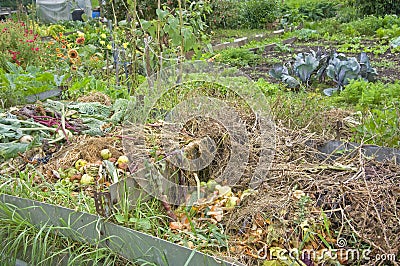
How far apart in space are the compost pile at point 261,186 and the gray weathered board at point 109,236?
25 centimetres

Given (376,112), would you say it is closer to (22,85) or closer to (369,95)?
(369,95)

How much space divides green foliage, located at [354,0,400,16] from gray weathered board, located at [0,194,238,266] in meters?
11.1

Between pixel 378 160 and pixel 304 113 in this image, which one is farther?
pixel 304 113

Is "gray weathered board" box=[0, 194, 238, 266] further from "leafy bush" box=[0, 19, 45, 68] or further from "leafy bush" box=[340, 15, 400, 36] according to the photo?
"leafy bush" box=[340, 15, 400, 36]

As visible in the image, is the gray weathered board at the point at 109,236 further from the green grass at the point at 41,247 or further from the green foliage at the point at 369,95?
the green foliage at the point at 369,95

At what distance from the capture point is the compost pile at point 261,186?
7.42 ft

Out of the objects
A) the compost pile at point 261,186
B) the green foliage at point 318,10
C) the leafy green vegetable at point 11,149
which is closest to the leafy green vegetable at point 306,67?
the compost pile at point 261,186

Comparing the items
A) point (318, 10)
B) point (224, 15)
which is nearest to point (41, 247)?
point (224, 15)

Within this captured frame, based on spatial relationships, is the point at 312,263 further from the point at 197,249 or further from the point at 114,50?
the point at 114,50

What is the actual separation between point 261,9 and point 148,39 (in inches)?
387

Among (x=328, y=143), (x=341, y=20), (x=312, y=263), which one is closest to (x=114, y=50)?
(x=328, y=143)

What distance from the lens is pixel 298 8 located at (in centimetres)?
1451

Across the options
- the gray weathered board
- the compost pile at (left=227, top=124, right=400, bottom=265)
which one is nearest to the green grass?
the gray weathered board

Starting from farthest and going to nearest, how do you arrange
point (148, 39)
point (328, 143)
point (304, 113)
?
point (148, 39)
point (304, 113)
point (328, 143)
